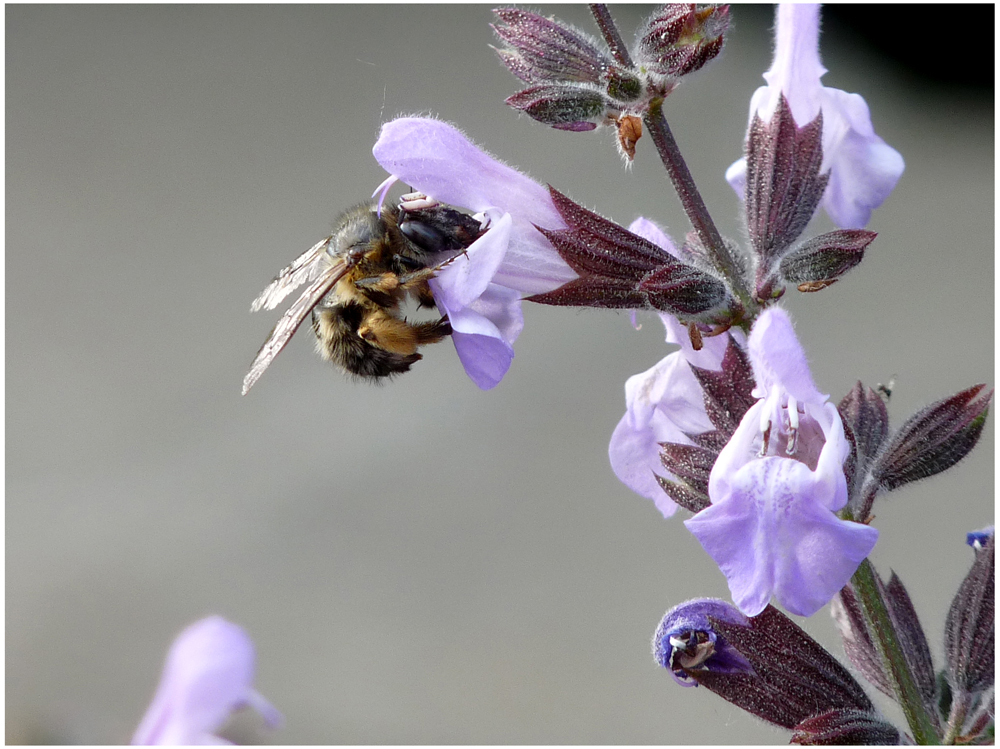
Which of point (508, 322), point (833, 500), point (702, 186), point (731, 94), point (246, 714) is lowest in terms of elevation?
point (246, 714)

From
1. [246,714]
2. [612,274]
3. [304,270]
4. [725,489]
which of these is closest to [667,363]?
[612,274]

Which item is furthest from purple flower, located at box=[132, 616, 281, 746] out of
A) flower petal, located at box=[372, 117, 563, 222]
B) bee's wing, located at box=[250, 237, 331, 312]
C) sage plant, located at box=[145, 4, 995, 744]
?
flower petal, located at box=[372, 117, 563, 222]

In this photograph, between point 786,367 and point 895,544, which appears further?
point 895,544

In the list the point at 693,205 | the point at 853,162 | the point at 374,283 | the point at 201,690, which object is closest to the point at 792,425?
the point at 693,205

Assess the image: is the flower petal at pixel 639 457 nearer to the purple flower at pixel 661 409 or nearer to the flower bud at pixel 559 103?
the purple flower at pixel 661 409

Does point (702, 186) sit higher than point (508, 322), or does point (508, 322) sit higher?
point (702, 186)

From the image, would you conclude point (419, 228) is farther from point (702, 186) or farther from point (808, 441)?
point (702, 186)
